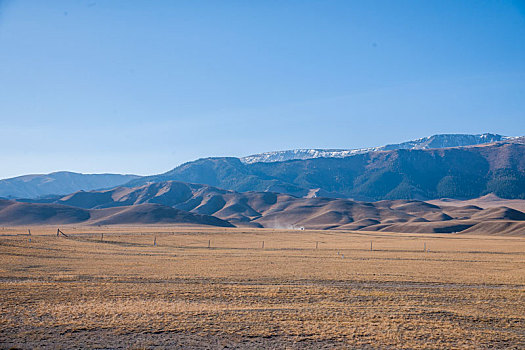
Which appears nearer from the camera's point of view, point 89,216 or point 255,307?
point 255,307

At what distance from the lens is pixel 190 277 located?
3269 cm

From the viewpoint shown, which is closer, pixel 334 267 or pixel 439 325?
pixel 439 325

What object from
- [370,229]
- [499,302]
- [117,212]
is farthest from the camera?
[117,212]

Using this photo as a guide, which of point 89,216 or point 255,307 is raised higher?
point 255,307

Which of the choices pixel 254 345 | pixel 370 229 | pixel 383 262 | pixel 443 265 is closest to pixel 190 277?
pixel 254 345

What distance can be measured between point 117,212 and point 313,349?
19574 centimetres

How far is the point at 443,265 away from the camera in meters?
44.7

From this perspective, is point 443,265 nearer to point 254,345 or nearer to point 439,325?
point 439,325

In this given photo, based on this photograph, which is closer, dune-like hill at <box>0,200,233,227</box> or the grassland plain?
the grassland plain

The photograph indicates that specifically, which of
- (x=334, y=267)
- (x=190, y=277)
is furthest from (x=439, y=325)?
(x=334, y=267)

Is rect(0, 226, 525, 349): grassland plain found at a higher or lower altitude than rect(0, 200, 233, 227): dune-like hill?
higher

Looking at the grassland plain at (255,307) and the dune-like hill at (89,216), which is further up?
the grassland plain at (255,307)

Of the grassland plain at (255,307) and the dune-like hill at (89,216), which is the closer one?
the grassland plain at (255,307)

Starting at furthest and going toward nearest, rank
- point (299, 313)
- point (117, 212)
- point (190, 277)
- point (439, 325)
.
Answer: point (117, 212) → point (190, 277) → point (299, 313) → point (439, 325)
